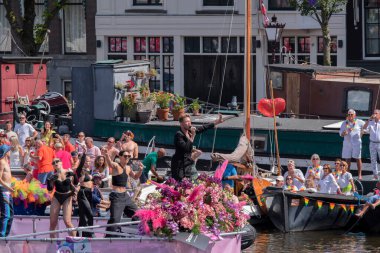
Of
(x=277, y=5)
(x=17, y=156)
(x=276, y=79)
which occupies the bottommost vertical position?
(x=17, y=156)

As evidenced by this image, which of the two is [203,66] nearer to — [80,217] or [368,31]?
[368,31]

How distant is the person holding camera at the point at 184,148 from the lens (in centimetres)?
2181

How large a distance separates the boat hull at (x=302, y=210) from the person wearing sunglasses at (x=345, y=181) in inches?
21.2

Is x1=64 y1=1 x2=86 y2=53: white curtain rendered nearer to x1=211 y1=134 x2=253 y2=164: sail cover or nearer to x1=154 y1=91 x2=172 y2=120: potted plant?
x1=154 y1=91 x2=172 y2=120: potted plant

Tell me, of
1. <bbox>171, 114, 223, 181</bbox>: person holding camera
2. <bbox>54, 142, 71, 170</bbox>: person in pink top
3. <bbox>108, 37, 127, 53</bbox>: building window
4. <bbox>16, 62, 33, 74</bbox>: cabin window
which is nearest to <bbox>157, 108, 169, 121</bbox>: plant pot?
<bbox>54, 142, 71, 170</bbox>: person in pink top

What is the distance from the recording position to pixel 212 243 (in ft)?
59.2

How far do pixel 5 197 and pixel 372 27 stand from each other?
23524 millimetres

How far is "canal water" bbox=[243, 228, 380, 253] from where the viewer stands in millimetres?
24608

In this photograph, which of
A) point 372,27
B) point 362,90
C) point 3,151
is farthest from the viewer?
point 372,27

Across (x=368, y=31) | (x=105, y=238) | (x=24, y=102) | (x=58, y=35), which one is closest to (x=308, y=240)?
(x=105, y=238)

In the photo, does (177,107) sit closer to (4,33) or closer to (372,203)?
(372,203)

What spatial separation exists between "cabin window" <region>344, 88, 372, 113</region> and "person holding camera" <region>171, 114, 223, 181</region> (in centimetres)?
940

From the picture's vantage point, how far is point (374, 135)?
28.6m

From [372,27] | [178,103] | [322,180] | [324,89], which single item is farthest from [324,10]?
[322,180]
